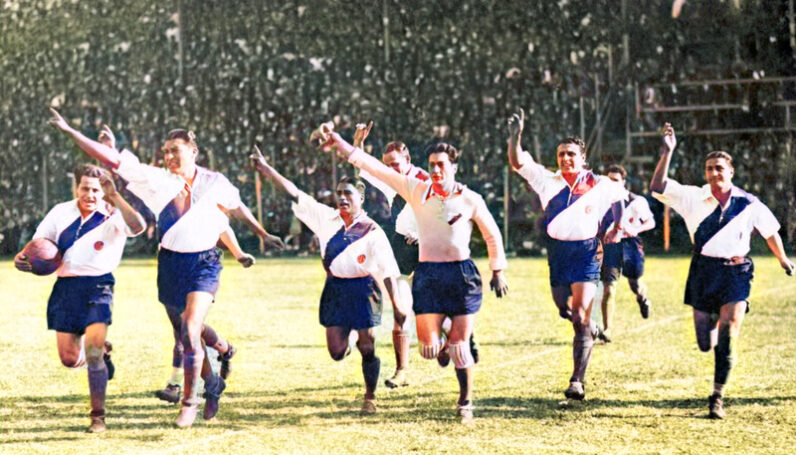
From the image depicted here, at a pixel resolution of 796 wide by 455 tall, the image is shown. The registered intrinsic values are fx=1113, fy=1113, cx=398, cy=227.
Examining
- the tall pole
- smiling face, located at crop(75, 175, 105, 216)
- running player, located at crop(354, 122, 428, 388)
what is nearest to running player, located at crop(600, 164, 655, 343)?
running player, located at crop(354, 122, 428, 388)

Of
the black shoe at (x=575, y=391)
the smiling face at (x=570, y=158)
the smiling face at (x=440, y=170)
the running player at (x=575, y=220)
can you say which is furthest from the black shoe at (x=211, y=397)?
the smiling face at (x=570, y=158)

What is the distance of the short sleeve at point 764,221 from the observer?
784 centimetres

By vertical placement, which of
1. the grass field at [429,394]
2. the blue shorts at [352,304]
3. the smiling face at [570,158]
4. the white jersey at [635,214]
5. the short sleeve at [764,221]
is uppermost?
the smiling face at [570,158]

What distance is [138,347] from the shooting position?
1154cm

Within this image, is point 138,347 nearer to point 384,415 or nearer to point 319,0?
point 384,415

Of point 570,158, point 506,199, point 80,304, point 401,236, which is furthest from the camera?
point 506,199

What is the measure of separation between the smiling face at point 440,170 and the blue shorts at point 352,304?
3.03 feet

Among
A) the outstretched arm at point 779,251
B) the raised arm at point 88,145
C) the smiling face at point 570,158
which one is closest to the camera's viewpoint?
the raised arm at point 88,145

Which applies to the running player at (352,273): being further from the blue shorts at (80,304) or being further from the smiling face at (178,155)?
the blue shorts at (80,304)

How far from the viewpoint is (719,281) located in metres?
7.71

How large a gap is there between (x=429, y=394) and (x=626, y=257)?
13.4ft

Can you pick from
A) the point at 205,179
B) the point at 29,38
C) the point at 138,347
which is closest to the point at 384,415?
the point at 205,179

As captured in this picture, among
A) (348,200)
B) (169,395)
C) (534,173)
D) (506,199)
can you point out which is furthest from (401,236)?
(506,199)

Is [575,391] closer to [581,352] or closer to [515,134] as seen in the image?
[581,352]
